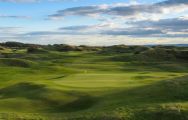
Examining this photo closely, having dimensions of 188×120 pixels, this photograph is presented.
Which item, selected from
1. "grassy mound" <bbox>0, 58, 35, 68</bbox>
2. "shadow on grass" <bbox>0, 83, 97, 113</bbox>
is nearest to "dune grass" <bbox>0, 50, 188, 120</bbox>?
"shadow on grass" <bbox>0, 83, 97, 113</bbox>

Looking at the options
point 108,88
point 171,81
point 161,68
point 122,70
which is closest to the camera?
point 171,81

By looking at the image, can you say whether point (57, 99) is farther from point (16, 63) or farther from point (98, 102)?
point (16, 63)

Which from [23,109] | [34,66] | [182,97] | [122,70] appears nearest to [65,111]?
[23,109]

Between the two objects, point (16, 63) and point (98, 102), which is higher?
point (16, 63)

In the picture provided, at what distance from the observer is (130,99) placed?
29.3 meters

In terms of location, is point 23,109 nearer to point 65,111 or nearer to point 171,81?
point 65,111

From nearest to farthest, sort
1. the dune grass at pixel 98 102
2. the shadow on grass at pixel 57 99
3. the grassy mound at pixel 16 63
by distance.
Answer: the dune grass at pixel 98 102, the shadow on grass at pixel 57 99, the grassy mound at pixel 16 63

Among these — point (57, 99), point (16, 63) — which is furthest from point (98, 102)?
point (16, 63)

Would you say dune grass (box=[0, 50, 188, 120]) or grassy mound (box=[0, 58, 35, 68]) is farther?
grassy mound (box=[0, 58, 35, 68])

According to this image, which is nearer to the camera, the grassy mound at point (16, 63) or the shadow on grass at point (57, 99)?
the shadow on grass at point (57, 99)

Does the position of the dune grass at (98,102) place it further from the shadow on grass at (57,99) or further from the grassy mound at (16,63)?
the grassy mound at (16,63)

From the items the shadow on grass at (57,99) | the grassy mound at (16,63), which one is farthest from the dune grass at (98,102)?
the grassy mound at (16,63)

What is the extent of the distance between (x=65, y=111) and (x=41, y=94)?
440 centimetres

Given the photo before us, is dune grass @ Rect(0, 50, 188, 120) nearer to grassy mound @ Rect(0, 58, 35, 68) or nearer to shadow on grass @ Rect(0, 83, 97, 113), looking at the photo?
shadow on grass @ Rect(0, 83, 97, 113)
